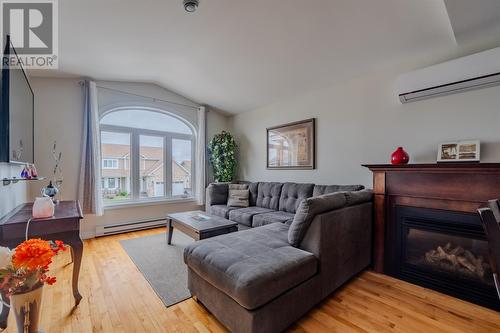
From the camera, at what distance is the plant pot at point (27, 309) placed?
103 centimetres

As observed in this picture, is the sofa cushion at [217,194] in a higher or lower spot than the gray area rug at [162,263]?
higher

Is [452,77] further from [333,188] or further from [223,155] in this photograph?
[223,155]

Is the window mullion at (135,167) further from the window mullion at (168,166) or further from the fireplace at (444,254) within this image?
the fireplace at (444,254)

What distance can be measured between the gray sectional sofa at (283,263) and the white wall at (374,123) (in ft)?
2.80

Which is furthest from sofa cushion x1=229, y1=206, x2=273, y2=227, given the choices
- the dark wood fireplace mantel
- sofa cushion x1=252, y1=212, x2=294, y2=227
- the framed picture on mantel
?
the dark wood fireplace mantel

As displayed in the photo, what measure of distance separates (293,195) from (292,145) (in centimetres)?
93

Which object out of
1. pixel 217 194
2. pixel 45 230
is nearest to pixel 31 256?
pixel 45 230

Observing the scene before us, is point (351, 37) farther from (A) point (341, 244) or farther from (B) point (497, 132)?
(A) point (341, 244)

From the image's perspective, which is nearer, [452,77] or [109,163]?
[452,77]

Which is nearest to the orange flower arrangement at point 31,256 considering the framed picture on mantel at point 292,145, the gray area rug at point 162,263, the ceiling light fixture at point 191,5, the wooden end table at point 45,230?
the wooden end table at point 45,230

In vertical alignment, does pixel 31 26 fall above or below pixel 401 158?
above

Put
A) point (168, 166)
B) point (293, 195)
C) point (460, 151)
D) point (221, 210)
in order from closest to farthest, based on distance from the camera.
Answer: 1. point (460, 151)
2. point (293, 195)
3. point (221, 210)
4. point (168, 166)

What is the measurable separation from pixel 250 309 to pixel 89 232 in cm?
353

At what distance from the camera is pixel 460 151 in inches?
88.4
